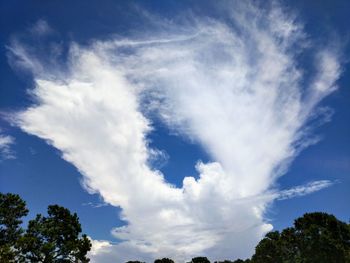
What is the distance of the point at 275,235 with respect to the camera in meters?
109

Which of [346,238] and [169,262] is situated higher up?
[169,262]

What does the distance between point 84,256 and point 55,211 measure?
825 centimetres

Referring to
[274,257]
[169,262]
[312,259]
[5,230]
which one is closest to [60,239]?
[5,230]

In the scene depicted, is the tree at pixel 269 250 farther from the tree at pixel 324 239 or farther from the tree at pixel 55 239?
the tree at pixel 55 239

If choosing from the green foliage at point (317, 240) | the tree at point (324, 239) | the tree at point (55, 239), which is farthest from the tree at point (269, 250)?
the tree at point (55, 239)

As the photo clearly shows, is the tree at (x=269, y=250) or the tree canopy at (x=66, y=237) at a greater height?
the tree at (x=269, y=250)

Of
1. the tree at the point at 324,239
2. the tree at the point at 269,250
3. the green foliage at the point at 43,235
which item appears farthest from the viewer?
the tree at the point at 269,250

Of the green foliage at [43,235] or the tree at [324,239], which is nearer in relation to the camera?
the green foliage at [43,235]

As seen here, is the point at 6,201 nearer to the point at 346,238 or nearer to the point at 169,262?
the point at 346,238

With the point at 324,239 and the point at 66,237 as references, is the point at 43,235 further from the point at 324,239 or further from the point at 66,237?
the point at 324,239

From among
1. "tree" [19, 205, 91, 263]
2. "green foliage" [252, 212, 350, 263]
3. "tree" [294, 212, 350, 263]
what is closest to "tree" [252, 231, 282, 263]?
"green foliage" [252, 212, 350, 263]

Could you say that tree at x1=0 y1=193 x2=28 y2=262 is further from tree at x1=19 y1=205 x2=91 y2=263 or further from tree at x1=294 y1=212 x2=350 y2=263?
tree at x1=294 y1=212 x2=350 y2=263

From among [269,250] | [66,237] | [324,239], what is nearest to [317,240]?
[324,239]

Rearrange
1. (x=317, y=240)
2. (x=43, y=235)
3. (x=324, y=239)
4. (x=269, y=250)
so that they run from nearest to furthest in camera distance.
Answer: (x=43, y=235)
(x=324, y=239)
(x=317, y=240)
(x=269, y=250)
